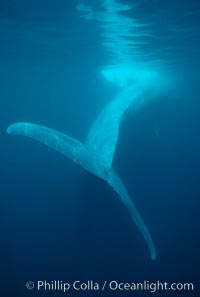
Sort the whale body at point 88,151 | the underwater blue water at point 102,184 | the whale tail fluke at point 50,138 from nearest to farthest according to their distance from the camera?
the whale body at point 88,151
the whale tail fluke at point 50,138
the underwater blue water at point 102,184

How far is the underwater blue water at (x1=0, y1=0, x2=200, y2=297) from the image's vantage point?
16.3 m

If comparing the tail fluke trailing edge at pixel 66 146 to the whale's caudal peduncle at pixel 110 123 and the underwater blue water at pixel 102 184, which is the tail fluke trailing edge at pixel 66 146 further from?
the underwater blue water at pixel 102 184

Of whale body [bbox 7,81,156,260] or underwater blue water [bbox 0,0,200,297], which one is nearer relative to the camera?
whale body [bbox 7,81,156,260]

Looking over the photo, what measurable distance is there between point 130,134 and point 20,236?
1000 cm

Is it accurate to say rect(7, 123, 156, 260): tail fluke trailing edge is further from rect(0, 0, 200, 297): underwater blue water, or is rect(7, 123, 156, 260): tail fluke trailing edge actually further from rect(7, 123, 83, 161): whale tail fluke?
rect(0, 0, 200, 297): underwater blue water

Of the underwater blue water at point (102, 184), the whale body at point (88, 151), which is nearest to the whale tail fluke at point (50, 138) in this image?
the whale body at point (88, 151)

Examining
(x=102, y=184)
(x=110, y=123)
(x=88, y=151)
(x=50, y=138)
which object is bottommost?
(x=102, y=184)

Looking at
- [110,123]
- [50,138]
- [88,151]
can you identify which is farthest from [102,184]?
[110,123]

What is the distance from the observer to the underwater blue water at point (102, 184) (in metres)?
16.3

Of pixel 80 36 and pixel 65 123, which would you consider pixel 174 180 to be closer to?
pixel 80 36

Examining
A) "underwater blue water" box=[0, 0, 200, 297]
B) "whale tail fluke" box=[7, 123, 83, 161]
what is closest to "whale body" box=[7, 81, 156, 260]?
"whale tail fluke" box=[7, 123, 83, 161]

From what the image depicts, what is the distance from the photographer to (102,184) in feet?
34.2

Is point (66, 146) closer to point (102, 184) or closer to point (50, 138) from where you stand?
point (50, 138)

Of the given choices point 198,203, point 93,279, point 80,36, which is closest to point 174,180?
point 198,203
